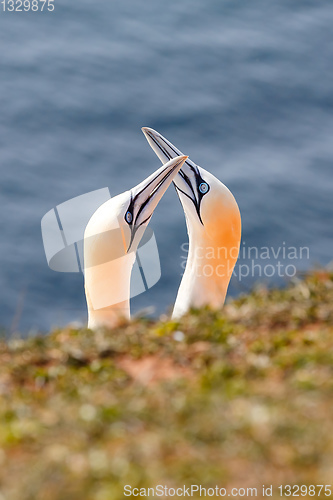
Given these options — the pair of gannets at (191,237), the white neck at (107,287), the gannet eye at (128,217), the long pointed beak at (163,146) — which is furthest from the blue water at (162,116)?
the gannet eye at (128,217)

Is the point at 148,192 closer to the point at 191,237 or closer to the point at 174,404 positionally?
the point at 191,237

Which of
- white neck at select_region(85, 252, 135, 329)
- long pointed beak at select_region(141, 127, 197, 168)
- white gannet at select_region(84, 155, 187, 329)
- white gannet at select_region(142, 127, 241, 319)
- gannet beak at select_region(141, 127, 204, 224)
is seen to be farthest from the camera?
long pointed beak at select_region(141, 127, 197, 168)

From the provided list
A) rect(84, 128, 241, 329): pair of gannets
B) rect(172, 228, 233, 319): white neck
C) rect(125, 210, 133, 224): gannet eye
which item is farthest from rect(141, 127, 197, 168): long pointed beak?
rect(125, 210, 133, 224): gannet eye

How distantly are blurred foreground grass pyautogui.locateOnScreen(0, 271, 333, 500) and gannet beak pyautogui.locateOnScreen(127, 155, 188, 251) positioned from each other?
317cm

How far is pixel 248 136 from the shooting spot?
48.4 ft

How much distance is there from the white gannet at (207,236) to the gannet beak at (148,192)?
0.28 metres

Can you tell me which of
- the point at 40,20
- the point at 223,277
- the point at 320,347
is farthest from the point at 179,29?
the point at 320,347

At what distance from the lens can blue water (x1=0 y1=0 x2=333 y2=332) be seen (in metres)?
13.4

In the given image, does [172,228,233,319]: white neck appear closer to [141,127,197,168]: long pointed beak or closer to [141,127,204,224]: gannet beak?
[141,127,204,224]: gannet beak

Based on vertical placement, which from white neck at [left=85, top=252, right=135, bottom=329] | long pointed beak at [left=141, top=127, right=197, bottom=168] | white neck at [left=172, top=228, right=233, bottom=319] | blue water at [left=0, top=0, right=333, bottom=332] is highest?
blue water at [left=0, top=0, right=333, bottom=332]

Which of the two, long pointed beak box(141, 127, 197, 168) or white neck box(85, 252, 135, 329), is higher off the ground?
long pointed beak box(141, 127, 197, 168)

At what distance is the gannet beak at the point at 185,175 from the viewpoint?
8680mm

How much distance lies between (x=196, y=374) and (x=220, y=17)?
13.6 meters

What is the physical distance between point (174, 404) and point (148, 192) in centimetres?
469
